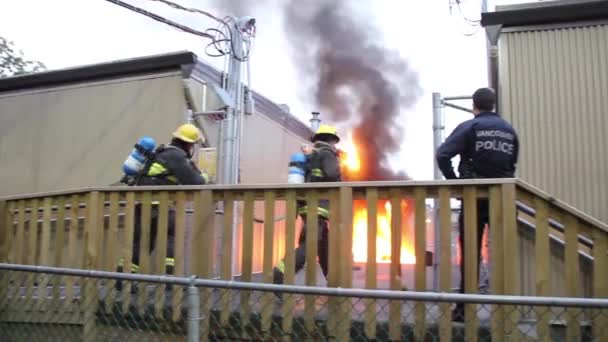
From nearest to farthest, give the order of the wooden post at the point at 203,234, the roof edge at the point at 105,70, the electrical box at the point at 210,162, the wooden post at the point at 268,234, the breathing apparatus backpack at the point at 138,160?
1. the wooden post at the point at 268,234
2. the wooden post at the point at 203,234
3. the breathing apparatus backpack at the point at 138,160
4. the roof edge at the point at 105,70
5. the electrical box at the point at 210,162

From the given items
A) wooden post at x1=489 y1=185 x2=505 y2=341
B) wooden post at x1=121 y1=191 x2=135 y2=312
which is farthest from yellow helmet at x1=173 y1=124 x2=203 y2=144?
wooden post at x1=489 y1=185 x2=505 y2=341

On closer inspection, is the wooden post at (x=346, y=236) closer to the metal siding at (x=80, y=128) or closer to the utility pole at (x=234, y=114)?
the utility pole at (x=234, y=114)

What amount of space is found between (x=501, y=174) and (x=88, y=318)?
355 centimetres

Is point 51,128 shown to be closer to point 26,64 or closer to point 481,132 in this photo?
point 481,132

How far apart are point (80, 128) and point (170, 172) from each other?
12.1ft

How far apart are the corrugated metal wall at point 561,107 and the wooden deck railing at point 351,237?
0.80 m

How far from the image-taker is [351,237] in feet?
12.7

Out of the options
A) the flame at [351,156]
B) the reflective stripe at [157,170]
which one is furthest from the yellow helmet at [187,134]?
the flame at [351,156]

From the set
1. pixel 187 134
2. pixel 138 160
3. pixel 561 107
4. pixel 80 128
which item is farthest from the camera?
pixel 80 128

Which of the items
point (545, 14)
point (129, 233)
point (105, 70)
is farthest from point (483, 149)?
point (105, 70)

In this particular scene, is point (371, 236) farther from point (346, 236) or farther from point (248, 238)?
point (248, 238)

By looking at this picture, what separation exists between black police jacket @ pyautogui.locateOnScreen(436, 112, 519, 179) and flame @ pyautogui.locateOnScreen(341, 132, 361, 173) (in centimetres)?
658

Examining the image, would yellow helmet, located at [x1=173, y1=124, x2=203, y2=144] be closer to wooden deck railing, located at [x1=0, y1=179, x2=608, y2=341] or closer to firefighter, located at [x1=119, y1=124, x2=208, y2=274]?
firefighter, located at [x1=119, y1=124, x2=208, y2=274]

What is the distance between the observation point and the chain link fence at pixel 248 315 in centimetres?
299
